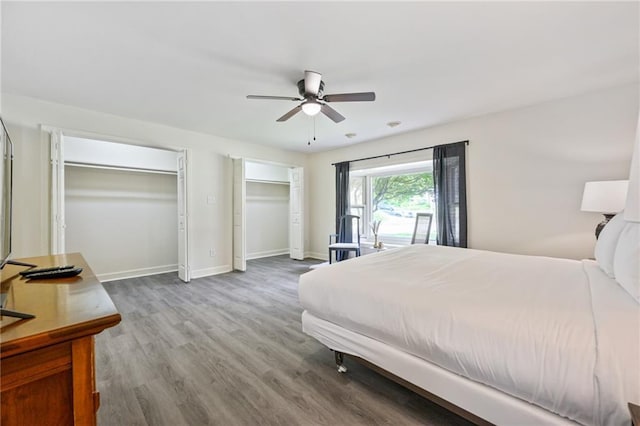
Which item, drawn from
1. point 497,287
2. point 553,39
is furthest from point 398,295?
point 553,39

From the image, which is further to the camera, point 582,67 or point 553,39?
point 582,67

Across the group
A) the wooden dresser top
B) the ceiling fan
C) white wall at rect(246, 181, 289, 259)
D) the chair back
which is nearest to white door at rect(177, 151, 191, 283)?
white wall at rect(246, 181, 289, 259)

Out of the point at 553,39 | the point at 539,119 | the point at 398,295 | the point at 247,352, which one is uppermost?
the point at 553,39

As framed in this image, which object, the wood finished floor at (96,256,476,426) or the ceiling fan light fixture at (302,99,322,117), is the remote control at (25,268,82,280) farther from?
the ceiling fan light fixture at (302,99,322,117)

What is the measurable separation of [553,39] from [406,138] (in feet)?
7.93

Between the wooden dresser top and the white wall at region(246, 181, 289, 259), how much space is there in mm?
4764

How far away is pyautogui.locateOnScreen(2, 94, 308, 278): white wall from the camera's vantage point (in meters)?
2.95

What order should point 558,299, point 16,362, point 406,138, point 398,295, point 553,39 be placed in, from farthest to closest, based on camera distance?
point 406,138 → point 553,39 → point 398,295 → point 558,299 → point 16,362

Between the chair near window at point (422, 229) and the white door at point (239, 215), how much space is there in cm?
297

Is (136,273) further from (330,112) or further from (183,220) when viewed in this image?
(330,112)

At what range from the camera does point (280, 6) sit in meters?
1.65

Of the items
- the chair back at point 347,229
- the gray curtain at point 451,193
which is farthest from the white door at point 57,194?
the gray curtain at point 451,193

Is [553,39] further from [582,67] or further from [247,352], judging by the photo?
[247,352]

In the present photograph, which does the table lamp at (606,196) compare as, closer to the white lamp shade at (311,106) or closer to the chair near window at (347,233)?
the white lamp shade at (311,106)
